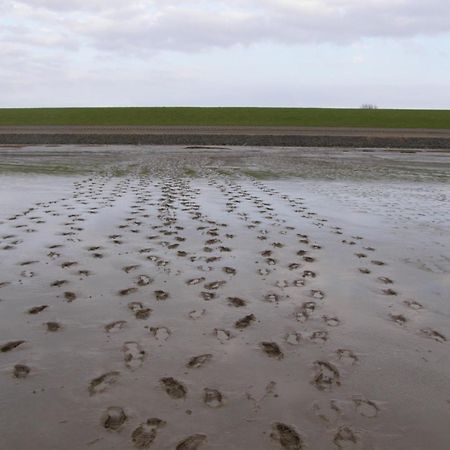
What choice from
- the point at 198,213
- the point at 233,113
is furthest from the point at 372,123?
the point at 198,213

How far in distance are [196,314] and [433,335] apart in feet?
7.82

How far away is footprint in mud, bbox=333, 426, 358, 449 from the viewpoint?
3.24 m

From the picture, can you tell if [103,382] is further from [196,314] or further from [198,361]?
[196,314]

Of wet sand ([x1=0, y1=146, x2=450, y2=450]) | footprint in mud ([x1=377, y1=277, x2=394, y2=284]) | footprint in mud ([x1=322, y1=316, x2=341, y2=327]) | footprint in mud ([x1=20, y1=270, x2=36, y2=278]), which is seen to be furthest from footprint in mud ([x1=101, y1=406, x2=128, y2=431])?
footprint in mud ([x1=377, y1=277, x2=394, y2=284])

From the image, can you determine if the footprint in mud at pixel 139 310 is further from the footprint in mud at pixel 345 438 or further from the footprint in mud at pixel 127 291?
the footprint in mud at pixel 345 438

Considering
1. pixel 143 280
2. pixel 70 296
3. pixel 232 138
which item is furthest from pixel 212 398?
pixel 232 138

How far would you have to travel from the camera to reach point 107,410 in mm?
3561

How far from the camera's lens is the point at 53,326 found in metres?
5.06

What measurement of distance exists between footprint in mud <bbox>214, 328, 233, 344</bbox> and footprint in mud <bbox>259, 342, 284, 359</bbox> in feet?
1.10

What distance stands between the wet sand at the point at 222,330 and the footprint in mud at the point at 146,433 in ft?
0.04

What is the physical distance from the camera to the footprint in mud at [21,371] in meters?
4.05

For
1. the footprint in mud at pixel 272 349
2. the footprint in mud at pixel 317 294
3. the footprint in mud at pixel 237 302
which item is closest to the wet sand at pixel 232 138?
the footprint in mud at pixel 317 294

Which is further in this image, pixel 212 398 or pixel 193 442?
pixel 212 398

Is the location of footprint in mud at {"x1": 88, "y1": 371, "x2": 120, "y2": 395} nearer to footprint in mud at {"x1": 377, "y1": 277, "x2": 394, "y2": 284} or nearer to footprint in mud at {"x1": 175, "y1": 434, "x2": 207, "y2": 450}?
footprint in mud at {"x1": 175, "y1": 434, "x2": 207, "y2": 450}
